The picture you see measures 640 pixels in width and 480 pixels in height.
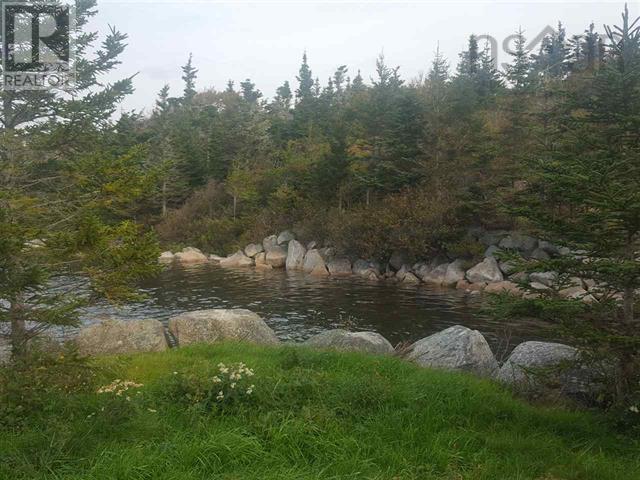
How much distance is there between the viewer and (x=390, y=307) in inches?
738

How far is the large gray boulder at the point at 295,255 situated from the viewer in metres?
32.5

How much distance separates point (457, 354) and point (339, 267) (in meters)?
21.5

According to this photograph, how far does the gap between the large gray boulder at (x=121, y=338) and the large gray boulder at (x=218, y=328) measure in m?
0.70

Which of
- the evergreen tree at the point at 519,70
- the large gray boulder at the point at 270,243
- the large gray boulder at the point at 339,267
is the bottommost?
the large gray boulder at the point at 339,267

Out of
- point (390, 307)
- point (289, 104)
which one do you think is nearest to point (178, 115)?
point (289, 104)

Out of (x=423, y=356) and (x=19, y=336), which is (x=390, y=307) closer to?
(x=423, y=356)

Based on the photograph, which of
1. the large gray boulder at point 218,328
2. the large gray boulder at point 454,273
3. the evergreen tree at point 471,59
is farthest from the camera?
the evergreen tree at point 471,59

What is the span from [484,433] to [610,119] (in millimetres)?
11073

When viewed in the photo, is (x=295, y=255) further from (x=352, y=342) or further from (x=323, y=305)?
(x=352, y=342)

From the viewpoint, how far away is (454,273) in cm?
2536

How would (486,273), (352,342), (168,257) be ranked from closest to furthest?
(352,342), (486,273), (168,257)

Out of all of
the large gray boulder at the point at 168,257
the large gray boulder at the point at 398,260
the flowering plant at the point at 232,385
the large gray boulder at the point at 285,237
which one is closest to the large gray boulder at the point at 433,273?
the large gray boulder at the point at 398,260

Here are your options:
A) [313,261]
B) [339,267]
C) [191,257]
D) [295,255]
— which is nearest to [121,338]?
[339,267]

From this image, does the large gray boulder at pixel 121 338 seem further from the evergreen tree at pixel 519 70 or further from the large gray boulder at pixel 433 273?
the evergreen tree at pixel 519 70
